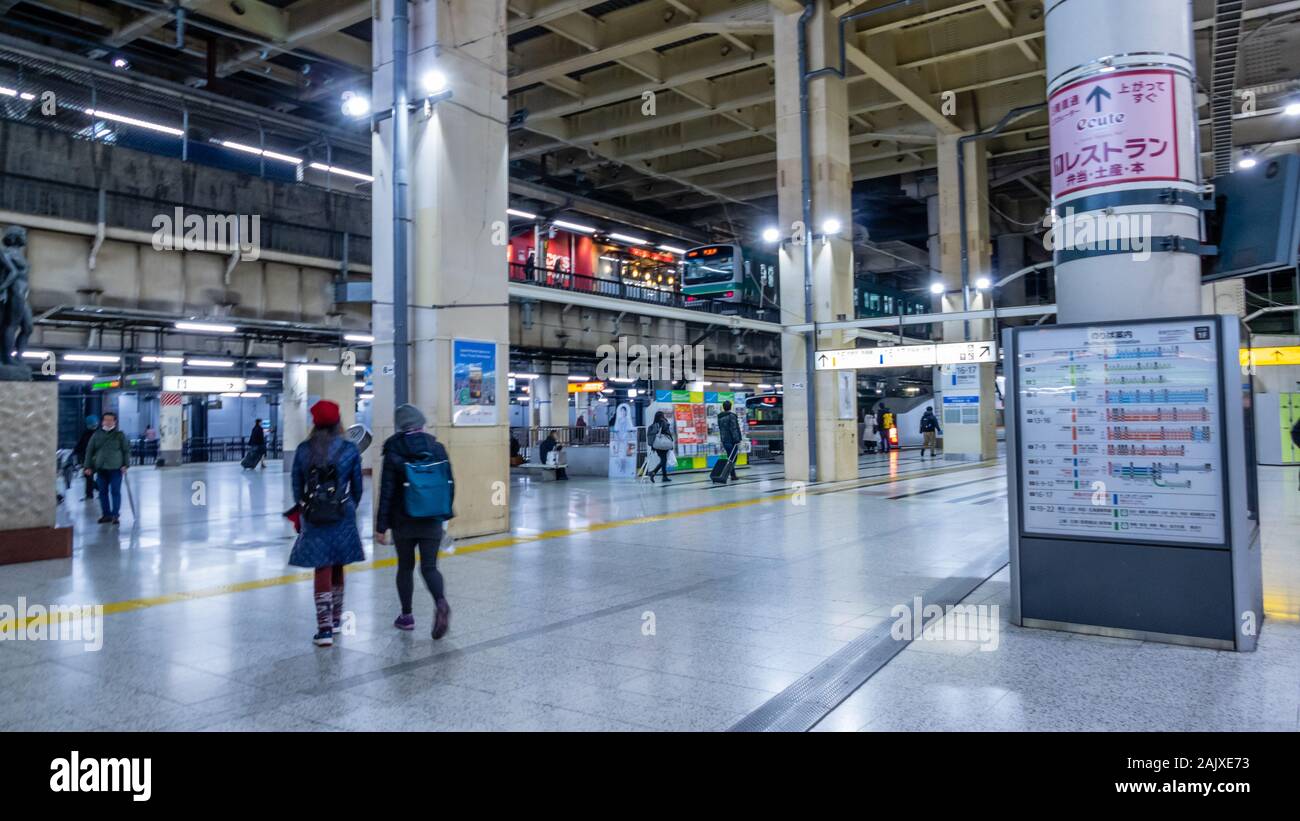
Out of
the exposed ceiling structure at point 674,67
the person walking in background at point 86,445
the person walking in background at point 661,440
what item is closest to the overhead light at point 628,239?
the exposed ceiling structure at point 674,67

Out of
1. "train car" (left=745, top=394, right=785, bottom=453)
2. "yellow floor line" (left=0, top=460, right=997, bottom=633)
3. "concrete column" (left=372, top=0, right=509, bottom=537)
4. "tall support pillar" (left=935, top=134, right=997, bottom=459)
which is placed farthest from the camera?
"train car" (left=745, top=394, right=785, bottom=453)

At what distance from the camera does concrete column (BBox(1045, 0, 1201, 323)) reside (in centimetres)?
519

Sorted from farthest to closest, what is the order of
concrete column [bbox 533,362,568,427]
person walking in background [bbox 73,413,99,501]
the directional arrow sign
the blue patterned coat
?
concrete column [bbox 533,362,568,427], the directional arrow sign, person walking in background [bbox 73,413,99,501], the blue patterned coat

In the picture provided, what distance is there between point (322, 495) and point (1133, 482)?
5098 mm

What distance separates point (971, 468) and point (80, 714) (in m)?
21.5

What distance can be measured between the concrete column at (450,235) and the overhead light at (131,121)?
672 cm

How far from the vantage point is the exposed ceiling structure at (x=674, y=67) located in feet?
55.6

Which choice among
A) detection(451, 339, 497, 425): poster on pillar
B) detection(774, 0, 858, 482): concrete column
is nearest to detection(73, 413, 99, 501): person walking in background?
detection(451, 339, 497, 425): poster on pillar

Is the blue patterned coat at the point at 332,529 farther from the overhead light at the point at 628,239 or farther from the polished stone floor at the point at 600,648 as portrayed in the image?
the overhead light at the point at 628,239

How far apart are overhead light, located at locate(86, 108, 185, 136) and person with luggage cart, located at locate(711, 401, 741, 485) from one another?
1188cm

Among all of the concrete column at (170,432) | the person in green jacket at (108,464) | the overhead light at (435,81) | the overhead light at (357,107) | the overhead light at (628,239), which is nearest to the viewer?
the overhead light at (435,81)

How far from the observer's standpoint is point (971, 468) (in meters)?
22.2

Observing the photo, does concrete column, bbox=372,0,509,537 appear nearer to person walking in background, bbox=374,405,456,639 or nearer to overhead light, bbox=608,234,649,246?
person walking in background, bbox=374,405,456,639

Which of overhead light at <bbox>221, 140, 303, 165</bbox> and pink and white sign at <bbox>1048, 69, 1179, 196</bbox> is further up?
overhead light at <bbox>221, 140, 303, 165</bbox>
